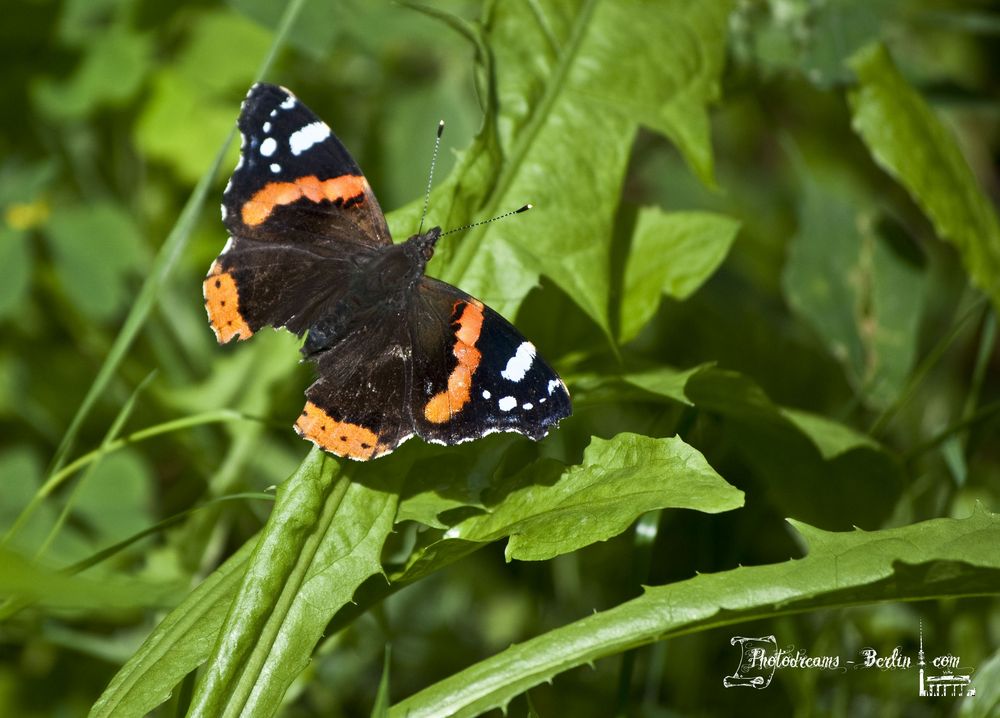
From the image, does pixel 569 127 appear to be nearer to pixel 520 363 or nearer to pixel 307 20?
pixel 520 363

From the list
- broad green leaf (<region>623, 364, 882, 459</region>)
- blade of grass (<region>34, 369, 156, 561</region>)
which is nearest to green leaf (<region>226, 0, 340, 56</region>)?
blade of grass (<region>34, 369, 156, 561</region>)

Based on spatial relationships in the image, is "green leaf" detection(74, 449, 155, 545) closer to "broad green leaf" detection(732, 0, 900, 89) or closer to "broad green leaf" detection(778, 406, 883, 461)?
"broad green leaf" detection(778, 406, 883, 461)

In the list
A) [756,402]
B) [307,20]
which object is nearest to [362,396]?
[756,402]

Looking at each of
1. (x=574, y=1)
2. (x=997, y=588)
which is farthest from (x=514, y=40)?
(x=997, y=588)

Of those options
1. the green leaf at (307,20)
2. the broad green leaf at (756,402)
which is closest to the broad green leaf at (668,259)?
the broad green leaf at (756,402)

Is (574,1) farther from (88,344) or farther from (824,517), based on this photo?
(88,344)
